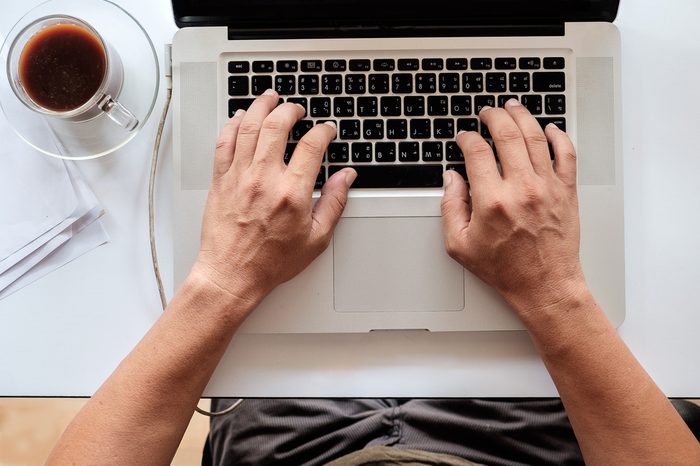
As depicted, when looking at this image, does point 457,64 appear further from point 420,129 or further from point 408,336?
point 408,336

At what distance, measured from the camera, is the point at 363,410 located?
90 cm

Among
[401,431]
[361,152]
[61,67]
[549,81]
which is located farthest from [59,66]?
[401,431]

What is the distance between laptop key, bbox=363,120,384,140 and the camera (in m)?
0.64

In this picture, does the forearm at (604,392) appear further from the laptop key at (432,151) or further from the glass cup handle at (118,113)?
the glass cup handle at (118,113)

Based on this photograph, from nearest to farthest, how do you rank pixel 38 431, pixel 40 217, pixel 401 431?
pixel 40 217
pixel 401 431
pixel 38 431

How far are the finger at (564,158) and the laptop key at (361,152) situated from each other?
0.21 meters

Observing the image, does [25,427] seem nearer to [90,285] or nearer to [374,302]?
[90,285]

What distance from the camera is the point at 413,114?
64 cm

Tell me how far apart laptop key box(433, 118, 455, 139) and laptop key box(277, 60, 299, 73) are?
176 millimetres

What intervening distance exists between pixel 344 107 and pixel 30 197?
0.42 metres

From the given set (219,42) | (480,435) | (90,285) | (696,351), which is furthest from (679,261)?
(90,285)

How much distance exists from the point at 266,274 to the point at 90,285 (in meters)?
0.25

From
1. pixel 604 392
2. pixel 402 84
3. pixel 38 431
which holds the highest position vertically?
pixel 402 84

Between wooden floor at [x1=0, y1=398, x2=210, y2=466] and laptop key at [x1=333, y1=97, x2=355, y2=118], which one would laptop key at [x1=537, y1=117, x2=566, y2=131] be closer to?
laptop key at [x1=333, y1=97, x2=355, y2=118]
